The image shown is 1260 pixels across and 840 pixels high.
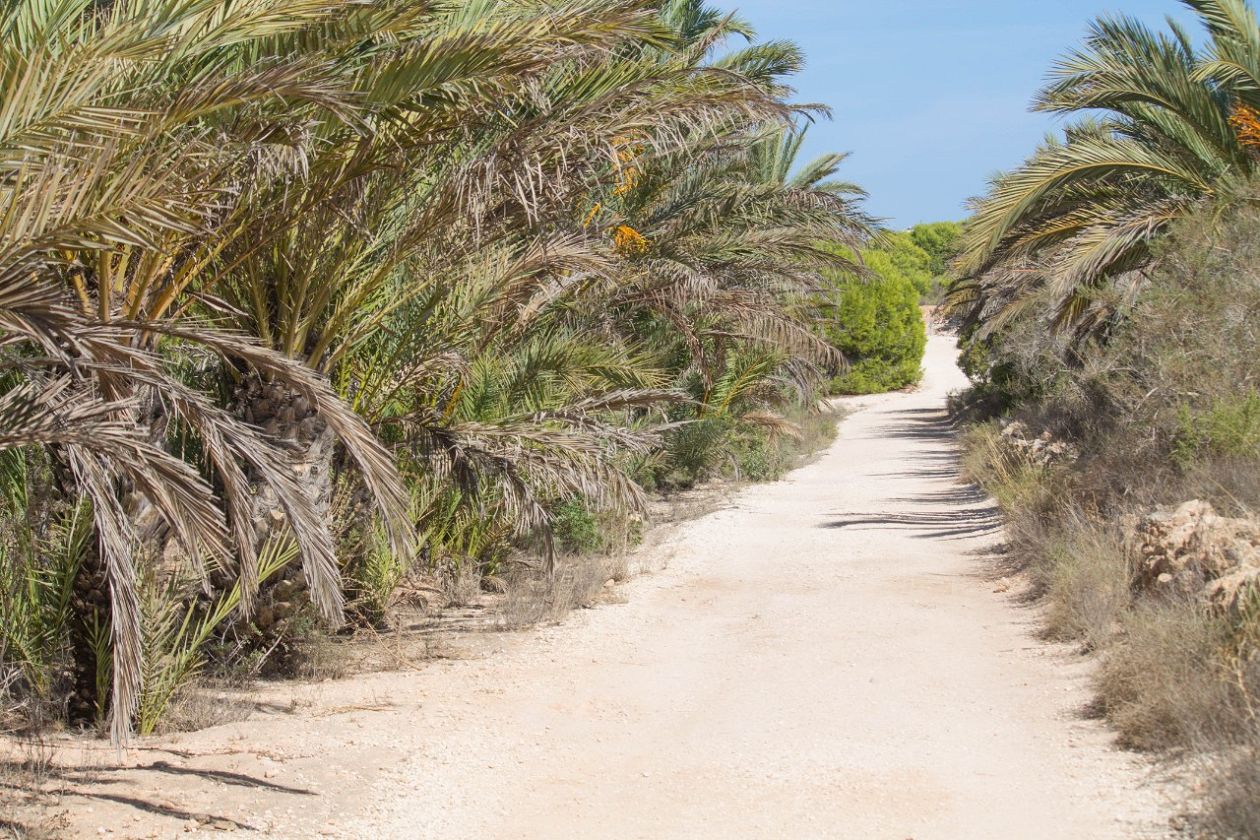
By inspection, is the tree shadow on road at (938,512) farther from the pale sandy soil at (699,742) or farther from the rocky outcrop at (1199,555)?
the rocky outcrop at (1199,555)

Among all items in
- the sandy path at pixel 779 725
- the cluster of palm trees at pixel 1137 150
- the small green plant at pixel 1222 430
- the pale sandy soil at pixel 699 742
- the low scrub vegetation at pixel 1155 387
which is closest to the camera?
the pale sandy soil at pixel 699 742

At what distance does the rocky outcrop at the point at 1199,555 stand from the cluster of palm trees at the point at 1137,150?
13.3 ft

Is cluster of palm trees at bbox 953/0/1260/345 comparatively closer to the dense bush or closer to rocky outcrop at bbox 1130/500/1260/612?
rocky outcrop at bbox 1130/500/1260/612

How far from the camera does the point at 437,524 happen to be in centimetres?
1012

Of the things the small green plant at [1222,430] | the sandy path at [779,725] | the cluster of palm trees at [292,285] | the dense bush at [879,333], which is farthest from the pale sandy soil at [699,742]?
the dense bush at [879,333]

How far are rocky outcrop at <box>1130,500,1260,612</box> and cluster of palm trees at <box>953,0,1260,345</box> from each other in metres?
4.05

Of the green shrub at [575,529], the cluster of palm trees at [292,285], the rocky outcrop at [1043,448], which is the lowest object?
the green shrub at [575,529]

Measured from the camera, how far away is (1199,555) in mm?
7207

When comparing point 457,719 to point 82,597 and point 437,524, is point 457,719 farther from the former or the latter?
point 437,524

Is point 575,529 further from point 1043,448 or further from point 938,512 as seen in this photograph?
point 1043,448

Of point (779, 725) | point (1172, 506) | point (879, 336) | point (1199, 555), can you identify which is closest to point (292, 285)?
point (779, 725)

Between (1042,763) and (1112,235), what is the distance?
6.93 metres

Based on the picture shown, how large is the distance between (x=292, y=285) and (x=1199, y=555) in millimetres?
5462

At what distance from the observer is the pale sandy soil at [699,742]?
5.30 metres
